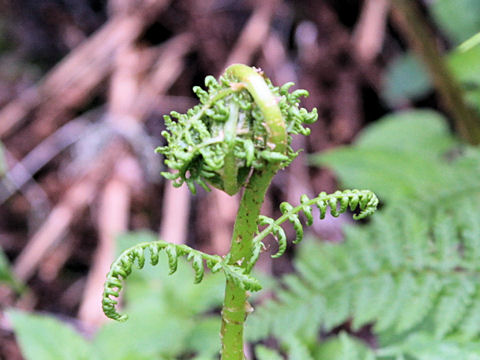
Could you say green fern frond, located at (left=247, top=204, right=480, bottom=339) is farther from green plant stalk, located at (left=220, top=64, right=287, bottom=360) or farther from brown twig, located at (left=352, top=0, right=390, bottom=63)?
brown twig, located at (left=352, top=0, right=390, bottom=63)

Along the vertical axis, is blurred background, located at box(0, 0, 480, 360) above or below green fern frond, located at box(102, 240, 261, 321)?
above

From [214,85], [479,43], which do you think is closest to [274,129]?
[214,85]

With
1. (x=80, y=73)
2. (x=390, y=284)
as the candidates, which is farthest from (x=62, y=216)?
(x=390, y=284)

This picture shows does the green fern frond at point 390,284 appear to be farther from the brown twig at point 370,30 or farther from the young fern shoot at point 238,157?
the brown twig at point 370,30

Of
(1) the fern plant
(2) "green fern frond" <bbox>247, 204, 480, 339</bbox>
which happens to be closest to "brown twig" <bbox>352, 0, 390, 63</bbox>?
(1) the fern plant

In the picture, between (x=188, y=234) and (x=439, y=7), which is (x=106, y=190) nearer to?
(x=188, y=234)

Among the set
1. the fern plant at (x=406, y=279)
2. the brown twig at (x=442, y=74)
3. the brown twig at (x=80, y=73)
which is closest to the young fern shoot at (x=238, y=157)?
the fern plant at (x=406, y=279)

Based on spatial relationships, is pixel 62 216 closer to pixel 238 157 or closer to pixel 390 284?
pixel 390 284
